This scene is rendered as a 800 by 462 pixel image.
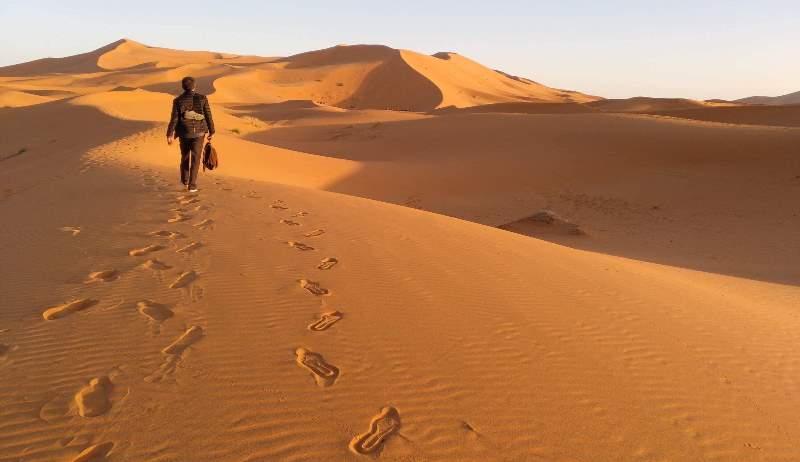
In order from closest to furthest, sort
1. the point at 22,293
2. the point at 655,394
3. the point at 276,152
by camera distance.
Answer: the point at 655,394, the point at 22,293, the point at 276,152

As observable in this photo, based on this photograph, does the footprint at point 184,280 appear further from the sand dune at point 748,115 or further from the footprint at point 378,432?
the sand dune at point 748,115

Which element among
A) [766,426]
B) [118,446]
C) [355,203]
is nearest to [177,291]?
[118,446]

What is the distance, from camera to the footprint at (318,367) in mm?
2863

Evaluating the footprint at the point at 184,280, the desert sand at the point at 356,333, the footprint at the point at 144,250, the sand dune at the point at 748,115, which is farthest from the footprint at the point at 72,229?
the sand dune at the point at 748,115

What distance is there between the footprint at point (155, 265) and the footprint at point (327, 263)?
47.2 inches

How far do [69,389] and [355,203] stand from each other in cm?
559

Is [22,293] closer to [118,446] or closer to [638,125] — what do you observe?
[118,446]

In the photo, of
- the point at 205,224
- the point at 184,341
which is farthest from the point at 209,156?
the point at 184,341

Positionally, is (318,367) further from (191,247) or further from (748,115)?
(748,115)

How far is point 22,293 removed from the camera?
3.86 metres

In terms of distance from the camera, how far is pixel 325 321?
359cm

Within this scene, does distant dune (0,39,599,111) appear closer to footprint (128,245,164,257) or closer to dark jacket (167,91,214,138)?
dark jacket (167,91,214,138)

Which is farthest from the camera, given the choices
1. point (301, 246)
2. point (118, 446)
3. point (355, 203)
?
point (355, 203)

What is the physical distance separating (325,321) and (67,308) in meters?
1.65
